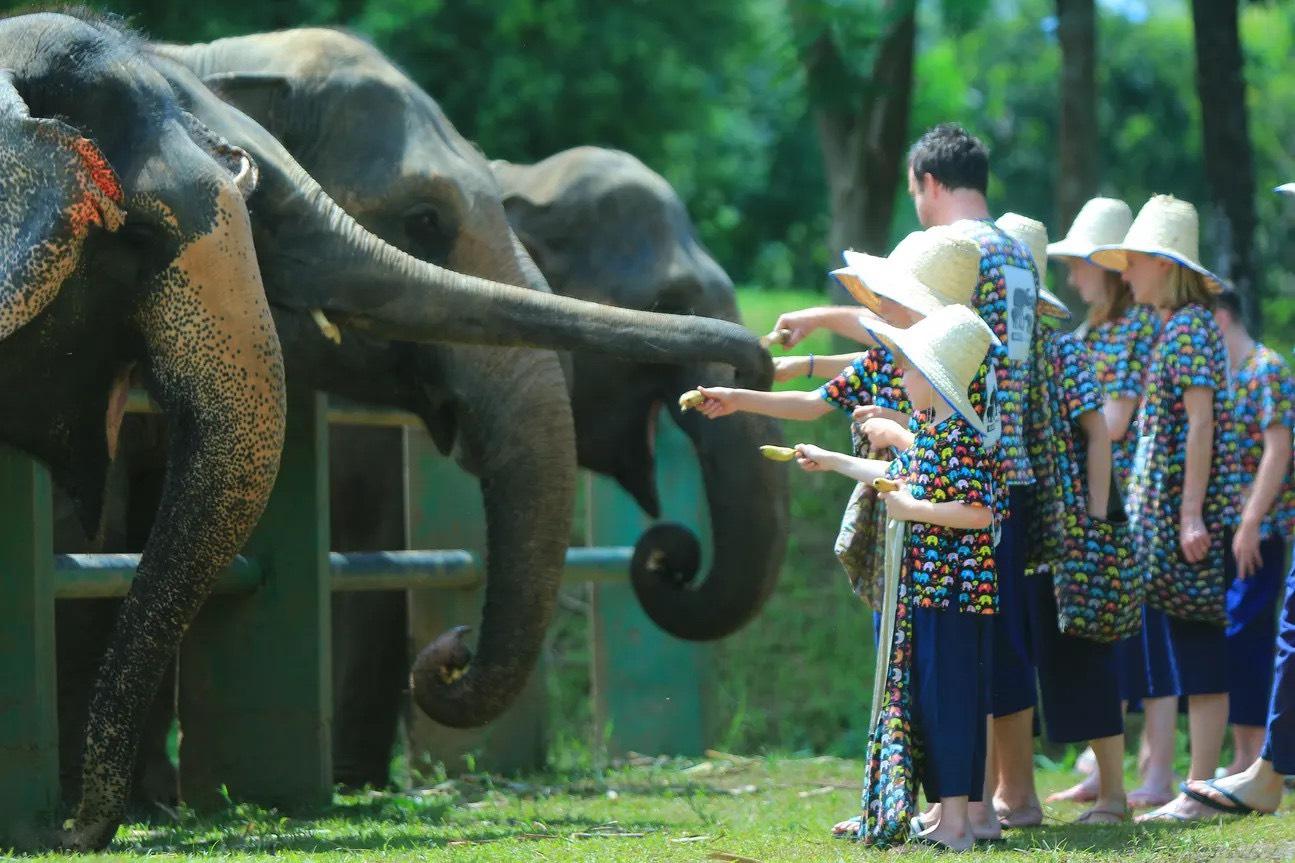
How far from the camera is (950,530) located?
17.7ft

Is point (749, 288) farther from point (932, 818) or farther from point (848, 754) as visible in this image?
point (932, 818)

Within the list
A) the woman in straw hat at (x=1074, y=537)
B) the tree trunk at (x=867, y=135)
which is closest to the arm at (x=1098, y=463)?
the woman in straw hat at (x=1074, y=537)

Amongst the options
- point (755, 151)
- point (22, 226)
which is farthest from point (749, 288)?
point (22, 226)

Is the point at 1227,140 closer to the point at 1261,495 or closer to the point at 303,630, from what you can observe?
the point at 1261,495

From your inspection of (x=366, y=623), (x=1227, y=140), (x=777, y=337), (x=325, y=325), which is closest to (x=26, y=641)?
(x=325, y=325)

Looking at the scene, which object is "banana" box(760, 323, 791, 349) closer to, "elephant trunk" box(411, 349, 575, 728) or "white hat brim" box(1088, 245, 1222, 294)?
"elephant trunk" box(411, 349, 575, 728)

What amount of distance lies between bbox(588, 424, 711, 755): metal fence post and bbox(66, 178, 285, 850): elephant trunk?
14.5 ft

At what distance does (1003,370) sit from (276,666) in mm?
2547

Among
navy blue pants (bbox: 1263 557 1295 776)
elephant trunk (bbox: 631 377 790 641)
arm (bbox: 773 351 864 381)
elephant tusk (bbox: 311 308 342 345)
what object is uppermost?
elephant tusk (bbox: 311 308 342 345)

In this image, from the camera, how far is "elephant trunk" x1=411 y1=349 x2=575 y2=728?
6129 mm

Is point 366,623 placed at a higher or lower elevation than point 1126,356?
lower

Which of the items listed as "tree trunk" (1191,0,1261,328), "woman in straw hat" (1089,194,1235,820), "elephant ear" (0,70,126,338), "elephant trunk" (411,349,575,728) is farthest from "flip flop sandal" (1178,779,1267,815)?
"tree trunk" (1191,0,1261,328)

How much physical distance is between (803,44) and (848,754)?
4.86 meters

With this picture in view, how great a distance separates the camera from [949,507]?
5211 mm
